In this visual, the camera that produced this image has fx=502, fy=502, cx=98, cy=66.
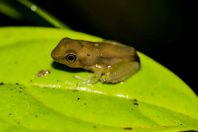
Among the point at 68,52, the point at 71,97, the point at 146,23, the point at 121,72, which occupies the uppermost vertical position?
the point at 146,23

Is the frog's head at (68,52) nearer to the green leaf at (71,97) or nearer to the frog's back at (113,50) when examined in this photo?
the green leaf at (71,97)

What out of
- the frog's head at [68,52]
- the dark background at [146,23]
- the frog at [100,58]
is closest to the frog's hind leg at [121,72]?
the frog at [100,58]

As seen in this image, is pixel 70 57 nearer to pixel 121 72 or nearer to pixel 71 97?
pixel 121 72

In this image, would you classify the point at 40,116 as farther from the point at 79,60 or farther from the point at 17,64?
the point at 79,60

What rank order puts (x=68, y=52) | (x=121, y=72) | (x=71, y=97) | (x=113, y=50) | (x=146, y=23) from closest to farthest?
(x=71, y=97), (x=121, y=72), (x=68, y=52), (x=113, y=50), (x=146, y=23)

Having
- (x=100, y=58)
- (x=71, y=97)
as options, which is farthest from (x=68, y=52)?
(x=71, y=97)

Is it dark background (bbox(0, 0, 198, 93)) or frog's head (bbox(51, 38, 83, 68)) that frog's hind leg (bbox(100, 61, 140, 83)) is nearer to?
frog's head (bbox(51, 38, 83, 68))

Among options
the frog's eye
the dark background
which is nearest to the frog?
the frog's eye
